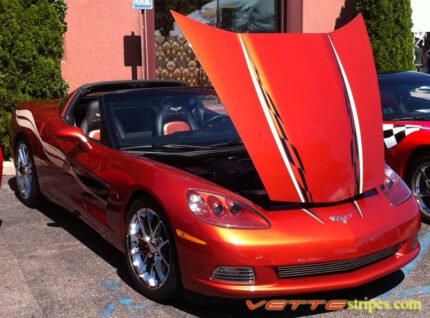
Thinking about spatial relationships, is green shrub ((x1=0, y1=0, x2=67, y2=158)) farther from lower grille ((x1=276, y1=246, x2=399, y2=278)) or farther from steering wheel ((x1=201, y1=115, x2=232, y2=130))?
lower grille ((x1=276, y1=246, x2=399, y2=278))

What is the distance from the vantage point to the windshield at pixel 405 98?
5660 millimetres

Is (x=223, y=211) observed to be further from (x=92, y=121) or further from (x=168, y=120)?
(x=92, y=121)

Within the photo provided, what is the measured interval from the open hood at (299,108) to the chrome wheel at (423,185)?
147 cm

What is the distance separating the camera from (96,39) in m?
10.2

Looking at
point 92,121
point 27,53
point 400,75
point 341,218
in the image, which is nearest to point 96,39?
point 27,53

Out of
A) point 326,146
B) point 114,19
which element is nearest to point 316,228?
point 326,146

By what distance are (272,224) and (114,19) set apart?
7.90m

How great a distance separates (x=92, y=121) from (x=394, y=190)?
8.36 feet

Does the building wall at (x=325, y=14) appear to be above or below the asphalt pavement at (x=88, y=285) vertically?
above

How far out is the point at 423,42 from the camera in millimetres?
15586

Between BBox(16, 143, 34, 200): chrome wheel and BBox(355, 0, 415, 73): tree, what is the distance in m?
8.46

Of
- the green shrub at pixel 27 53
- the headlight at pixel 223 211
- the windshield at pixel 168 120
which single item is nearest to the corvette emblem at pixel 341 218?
the headlight at pixel 223 211

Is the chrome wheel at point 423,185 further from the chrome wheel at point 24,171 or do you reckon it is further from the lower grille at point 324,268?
the chrome wheel at point 24,171

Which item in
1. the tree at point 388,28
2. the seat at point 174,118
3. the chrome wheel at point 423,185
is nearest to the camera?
the seat at point 174,118
